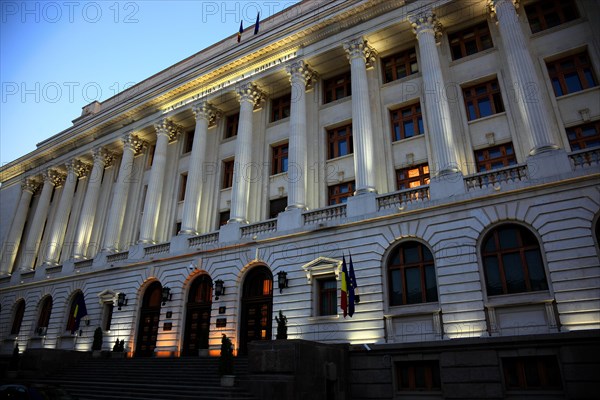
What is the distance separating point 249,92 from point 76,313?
17777 mm

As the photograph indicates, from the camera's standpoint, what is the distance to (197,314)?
23.3 metres

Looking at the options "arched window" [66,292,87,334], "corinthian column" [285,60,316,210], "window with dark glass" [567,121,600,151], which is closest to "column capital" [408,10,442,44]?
"corinthian column" [285,60,316,210]

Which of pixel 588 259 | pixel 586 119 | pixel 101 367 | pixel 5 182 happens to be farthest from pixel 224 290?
pixel 5 182

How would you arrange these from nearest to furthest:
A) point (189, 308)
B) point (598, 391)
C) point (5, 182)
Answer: point (598, 391) < point (189, 308) < point (5, 182)

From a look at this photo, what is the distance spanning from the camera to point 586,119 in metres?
17.4

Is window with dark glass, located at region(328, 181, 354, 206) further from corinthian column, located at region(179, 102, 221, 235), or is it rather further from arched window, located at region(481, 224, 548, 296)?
corinthian column, located at region(179, 102, 221, 235)

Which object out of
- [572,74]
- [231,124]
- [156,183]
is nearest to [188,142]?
[231,124]

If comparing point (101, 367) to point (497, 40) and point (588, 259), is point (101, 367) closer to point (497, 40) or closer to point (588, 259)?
point (588, 259)

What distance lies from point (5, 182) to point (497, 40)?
47.9 meters

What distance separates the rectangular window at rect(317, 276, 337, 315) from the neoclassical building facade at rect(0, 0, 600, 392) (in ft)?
0.27

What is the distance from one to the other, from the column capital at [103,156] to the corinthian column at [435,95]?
2593 cm

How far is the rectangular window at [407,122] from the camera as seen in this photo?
21.8 meters

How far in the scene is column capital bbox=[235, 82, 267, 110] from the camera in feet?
88.6

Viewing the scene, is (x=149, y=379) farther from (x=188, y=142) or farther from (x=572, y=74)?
(x=572, y=74)
